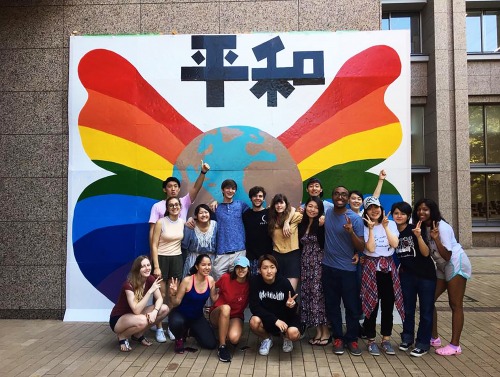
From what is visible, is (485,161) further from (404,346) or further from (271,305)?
(271,305)

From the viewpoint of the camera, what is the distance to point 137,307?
4.80m

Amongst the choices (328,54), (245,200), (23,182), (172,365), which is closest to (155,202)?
(245,200)

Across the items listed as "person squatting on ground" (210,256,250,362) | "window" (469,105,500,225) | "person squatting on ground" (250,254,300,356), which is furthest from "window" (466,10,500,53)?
"person squatting on ground" (210,256,250,362)

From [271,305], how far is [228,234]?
1.15 metres

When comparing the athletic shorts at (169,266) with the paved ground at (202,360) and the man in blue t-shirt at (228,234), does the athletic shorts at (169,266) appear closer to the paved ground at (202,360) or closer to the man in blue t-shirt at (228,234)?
the man in blue t-shirt at (228,234)

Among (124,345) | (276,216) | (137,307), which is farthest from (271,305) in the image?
(124,345)

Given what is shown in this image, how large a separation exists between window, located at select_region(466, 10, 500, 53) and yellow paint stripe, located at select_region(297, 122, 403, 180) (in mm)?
12091

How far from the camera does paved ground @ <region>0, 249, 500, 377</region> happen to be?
4246 millimetres

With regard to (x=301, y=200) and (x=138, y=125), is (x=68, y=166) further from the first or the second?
(x=301, y=200)

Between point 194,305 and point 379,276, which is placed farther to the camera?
point 194,305

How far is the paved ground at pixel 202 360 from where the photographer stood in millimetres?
4246

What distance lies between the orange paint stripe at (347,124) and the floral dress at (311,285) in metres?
1.51

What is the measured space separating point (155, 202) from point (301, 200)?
2.23 m

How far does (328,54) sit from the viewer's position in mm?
6203
